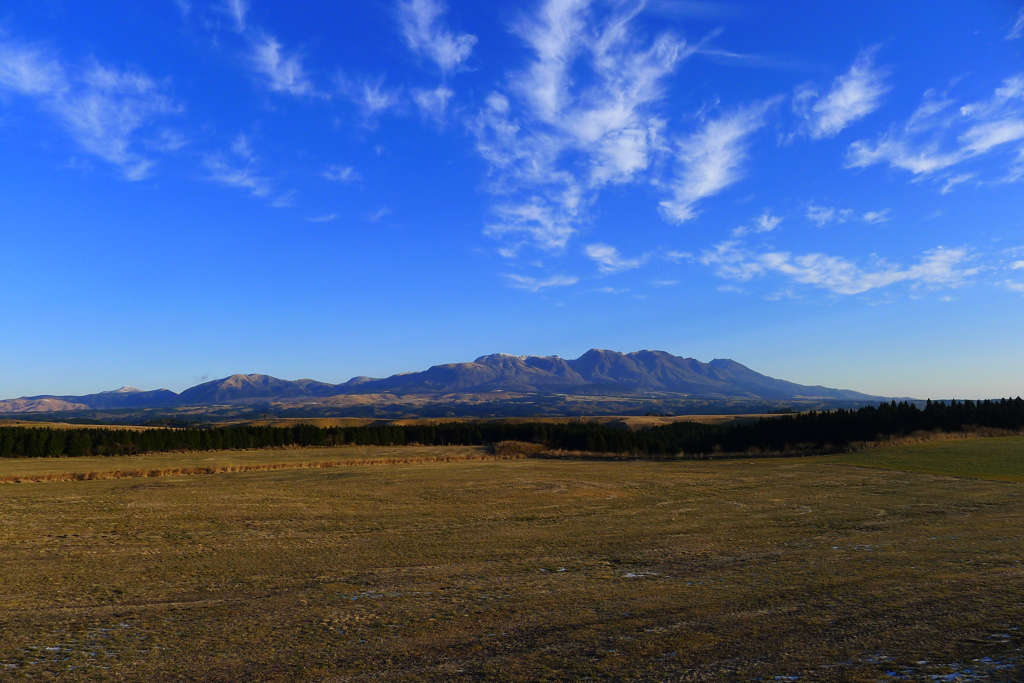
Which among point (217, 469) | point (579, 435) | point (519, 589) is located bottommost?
point (579, 435)

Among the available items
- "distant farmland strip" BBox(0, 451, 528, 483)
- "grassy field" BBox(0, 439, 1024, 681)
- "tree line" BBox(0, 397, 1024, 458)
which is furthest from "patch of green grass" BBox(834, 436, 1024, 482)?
"distant farmland strip" BBox(0, 451, 528, 483)

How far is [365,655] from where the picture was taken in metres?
8.30

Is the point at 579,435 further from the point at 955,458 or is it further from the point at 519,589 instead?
the point at 519,589

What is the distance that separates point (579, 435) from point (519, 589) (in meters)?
88.0

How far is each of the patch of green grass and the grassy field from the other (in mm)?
8784

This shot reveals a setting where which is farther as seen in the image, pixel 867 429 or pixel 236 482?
pixel 867 429

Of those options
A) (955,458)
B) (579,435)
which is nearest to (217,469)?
(955,458)

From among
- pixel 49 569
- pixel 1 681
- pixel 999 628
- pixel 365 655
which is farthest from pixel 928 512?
pixel 49 569

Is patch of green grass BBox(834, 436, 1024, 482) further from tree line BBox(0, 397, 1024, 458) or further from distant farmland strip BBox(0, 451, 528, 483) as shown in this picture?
distant farmland strip BBox(0, 451, 528, 483)

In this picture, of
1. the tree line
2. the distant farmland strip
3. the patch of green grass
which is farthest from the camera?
the tree line

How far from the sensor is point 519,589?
11969mm

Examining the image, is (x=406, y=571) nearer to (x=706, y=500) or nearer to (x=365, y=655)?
(x=365, y=655)

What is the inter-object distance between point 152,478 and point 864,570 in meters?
41.4

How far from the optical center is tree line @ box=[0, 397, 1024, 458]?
6750cm
